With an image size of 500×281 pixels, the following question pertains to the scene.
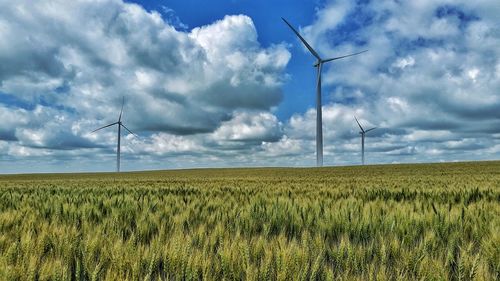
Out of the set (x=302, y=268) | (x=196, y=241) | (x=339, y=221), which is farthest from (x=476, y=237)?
(x=196, y=241)

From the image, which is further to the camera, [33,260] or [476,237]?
[476,237]

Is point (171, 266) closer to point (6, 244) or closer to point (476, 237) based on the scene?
point (6, 244)

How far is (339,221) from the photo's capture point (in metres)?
4.41

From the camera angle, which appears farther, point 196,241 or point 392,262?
Result: point 196,241

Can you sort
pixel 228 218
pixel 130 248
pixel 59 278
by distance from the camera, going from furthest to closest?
pixel 228 218
pixel 130 248
pixel 59 278

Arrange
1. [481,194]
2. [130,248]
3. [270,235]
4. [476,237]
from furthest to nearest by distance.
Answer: [481,194] < [270,235] < [476,237] < [130,248]

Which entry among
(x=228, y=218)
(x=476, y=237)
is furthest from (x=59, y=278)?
(x=476, y=237)

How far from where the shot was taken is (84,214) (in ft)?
17.9

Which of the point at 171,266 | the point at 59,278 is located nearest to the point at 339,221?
the point at 171,266

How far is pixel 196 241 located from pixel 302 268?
142 cm

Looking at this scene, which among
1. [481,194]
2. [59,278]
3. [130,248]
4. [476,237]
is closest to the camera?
[59,278]

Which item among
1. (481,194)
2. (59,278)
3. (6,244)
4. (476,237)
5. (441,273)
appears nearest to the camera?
(59,278)

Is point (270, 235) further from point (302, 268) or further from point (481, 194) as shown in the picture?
point (481, 194)

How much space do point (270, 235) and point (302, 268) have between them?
1.72m
